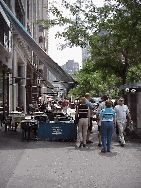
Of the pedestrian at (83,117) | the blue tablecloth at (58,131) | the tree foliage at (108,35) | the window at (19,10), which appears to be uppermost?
the window at (19,10)

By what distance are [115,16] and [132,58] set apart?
8.06ft

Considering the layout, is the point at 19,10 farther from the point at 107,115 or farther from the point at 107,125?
the point at 107,125

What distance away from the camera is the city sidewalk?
5.95 m

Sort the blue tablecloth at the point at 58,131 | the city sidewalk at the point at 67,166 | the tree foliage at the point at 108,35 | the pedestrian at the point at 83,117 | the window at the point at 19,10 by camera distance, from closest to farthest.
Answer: the city sidewalk at the point at 67,166, the pedestrian at the point at 83,117, the blue tablecloth at the point at 58,131, the tree foliage at the point at 108,35, the window at the point at 19,10

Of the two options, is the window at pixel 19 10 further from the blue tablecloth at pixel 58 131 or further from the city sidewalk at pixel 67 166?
the city sidewalk at pixel 67 166

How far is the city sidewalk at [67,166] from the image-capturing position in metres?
5.95

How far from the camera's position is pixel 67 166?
7414 millimetres

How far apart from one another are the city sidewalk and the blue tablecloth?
1039mm

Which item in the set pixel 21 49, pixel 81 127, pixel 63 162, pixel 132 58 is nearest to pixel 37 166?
pixel 63 162

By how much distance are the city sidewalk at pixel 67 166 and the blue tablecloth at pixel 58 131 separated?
104cm

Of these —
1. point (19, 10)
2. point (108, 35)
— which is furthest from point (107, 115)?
Result: point (19, 10)

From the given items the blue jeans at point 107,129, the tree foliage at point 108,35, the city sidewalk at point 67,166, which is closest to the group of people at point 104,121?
the blue jeans at point 107,129

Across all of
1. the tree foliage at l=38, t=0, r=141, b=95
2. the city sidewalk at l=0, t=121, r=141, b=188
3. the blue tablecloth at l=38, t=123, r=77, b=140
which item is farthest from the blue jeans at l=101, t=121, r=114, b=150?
the tree foliage at l=38, t=0, r=141, b=95

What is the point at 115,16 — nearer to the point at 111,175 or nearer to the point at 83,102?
the point at 83,102
